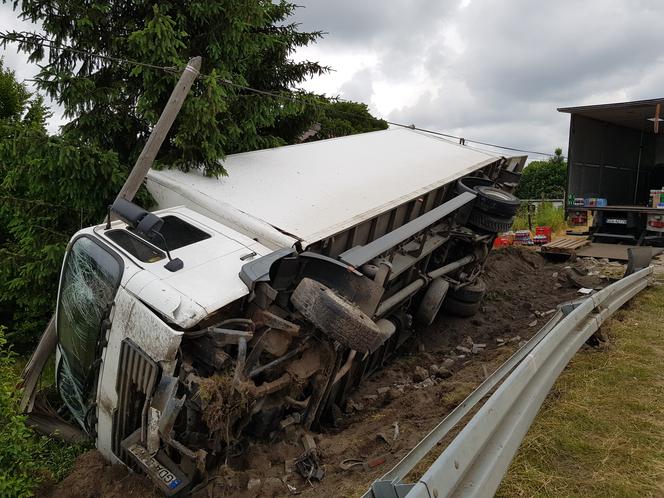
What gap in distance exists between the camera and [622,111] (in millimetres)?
9578

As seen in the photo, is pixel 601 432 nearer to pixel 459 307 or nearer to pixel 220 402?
pixel 220 402

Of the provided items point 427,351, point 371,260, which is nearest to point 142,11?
point 371,260

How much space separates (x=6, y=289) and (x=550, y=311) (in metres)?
7.39

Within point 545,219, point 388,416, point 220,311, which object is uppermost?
point 220,311

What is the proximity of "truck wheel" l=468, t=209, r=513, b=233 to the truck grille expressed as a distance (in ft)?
14.6

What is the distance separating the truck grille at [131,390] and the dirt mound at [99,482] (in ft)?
0.46

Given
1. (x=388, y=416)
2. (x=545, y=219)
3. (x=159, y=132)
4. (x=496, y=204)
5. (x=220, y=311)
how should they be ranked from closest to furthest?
(x=220, y=311) → (x=388, y=416) → (x=159, y=132) → (x=496, y=204) → (x=545, y=219)

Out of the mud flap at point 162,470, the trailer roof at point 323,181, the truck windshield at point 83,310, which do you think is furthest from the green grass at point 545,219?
the mud flap at point 162,470

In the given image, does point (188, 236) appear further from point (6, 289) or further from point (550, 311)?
point (550, 311)

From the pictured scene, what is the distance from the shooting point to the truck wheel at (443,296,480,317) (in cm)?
Answer: 642

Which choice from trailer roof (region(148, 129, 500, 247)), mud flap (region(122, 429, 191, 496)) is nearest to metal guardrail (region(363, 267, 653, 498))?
mud flap (region(122, 429, 191, 496))

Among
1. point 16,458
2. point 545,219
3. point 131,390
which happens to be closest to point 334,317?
point 131,390

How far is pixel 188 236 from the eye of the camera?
414 cm

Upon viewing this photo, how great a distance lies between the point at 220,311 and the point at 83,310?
1.25 meters
